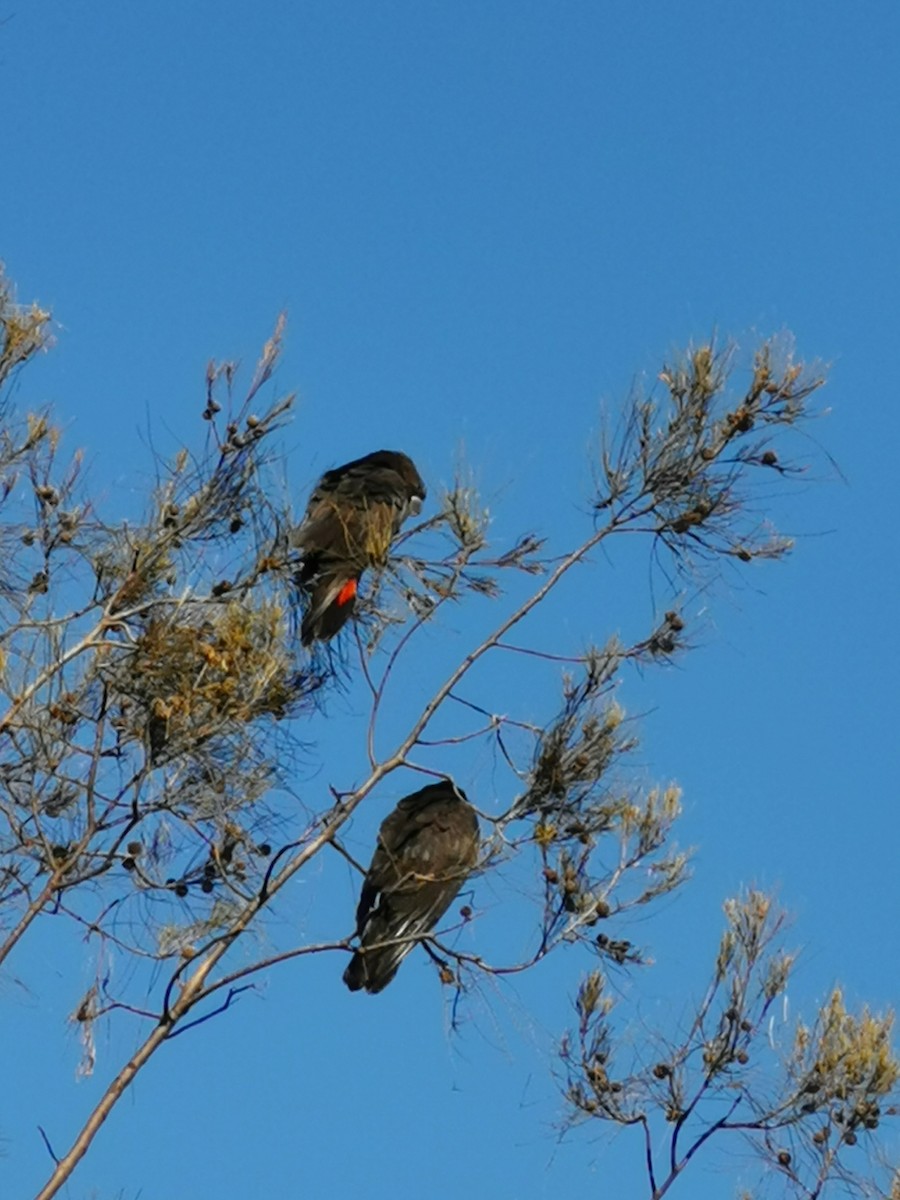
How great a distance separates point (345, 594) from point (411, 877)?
0.80 meters

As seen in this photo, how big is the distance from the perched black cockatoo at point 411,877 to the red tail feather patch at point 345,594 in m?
0.52

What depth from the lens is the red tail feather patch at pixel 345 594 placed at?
452 centimetres

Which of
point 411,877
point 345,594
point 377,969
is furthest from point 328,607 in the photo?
point 377,969

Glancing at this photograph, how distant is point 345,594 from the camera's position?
4527mm

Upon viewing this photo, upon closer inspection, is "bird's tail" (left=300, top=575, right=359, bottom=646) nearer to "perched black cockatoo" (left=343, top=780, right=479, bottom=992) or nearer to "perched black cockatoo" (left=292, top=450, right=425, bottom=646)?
"perched black cockatoo" (left=292, top=450, right=425, bottom=646)

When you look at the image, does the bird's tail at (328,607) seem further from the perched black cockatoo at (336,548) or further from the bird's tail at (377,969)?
the bird's tail at (377,969)

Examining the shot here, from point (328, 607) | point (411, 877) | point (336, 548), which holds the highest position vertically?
point (336, 548)

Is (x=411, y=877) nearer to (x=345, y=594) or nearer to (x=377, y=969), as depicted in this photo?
(x=377, y=969)

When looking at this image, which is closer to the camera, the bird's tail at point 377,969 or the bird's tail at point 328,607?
the bird's tail at point 377,969

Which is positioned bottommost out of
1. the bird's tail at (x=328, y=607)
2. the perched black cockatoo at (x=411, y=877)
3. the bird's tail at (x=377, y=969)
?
the bird's tail at (x=377, y=969)

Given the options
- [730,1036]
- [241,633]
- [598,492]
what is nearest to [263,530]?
[241,633]

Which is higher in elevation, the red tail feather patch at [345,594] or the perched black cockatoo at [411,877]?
the red tail feather patch at [345,594]

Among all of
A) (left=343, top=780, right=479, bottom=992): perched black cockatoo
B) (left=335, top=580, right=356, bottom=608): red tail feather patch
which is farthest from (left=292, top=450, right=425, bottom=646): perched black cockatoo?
(left=343, top=780, right=479, bottom=992): perched black cockatoo

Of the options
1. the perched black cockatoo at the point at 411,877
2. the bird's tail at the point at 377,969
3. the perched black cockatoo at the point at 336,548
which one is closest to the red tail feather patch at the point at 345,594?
the perched black cockatoo at the point at 336,548
